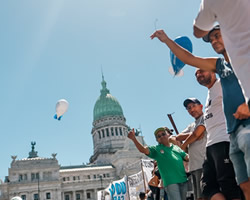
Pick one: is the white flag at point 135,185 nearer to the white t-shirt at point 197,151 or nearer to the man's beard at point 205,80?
the white t-shirt at point 197,151

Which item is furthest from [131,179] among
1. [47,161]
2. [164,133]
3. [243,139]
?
[47,161]

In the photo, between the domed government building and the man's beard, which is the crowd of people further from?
the domed government building

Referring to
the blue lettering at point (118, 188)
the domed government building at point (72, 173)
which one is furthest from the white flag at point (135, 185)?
the domed government building at point (72, 173)

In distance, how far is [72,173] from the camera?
6400 centimetres

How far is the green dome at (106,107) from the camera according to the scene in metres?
79.9

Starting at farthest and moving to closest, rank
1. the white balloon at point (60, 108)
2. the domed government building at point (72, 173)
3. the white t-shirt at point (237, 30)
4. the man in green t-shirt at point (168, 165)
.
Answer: the domed government building at point (72, 173) < the white balloon at point (60, 108) < the man in green t-shirt at point (168, 165) < the white t-shirt at point (237, 30)

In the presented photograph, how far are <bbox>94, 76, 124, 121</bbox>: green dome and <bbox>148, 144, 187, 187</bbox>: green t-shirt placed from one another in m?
73.8

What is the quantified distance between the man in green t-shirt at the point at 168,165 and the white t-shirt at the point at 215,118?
5.60ft

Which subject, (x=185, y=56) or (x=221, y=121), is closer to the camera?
(x=185, y=56)

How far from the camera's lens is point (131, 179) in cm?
1313

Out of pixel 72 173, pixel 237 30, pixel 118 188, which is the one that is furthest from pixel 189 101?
pixel 72 173

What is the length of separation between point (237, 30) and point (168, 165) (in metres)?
3.42

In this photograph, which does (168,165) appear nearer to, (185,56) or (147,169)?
(185,56)

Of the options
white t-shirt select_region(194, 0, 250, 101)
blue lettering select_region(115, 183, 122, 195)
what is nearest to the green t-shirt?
white t-shirt select_region(194, 0, 250, 101)
